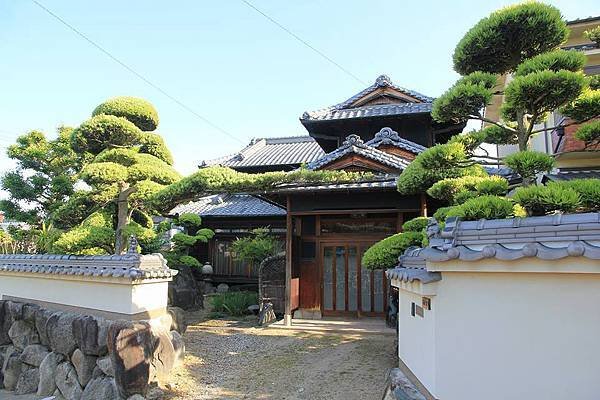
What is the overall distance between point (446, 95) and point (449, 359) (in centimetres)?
379

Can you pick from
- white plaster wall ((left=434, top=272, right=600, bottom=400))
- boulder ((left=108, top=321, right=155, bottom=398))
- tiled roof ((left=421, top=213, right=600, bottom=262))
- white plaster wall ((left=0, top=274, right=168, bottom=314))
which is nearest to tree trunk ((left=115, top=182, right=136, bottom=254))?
white plaster wall ((left=0, top=274, right=168, bottom=314))

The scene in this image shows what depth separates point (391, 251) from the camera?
7562mm

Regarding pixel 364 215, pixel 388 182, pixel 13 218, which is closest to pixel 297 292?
pixel 364 215

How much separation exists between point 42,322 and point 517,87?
1003cm

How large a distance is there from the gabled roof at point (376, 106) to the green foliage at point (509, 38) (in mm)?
7639

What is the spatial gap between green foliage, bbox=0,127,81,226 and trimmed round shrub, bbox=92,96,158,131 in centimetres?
318

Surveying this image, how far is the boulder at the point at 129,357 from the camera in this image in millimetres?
6602

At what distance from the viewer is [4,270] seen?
34.8 ft

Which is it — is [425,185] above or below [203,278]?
above

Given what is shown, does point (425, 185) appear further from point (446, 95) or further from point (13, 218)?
point (13, 218)

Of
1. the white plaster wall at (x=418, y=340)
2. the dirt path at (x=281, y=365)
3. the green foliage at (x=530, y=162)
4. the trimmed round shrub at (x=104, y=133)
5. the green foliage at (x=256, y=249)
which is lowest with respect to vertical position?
the dirt path at (x=281, y=365)

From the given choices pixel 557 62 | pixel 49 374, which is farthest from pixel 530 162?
pixel 49 374

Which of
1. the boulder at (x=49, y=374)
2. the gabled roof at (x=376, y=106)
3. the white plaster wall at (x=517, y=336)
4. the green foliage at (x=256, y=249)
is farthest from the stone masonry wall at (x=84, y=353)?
the gabled roof at (x=376, y=106)

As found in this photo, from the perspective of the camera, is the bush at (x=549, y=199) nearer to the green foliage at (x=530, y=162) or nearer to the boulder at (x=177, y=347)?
the green foliage at (x=530, y=162)
